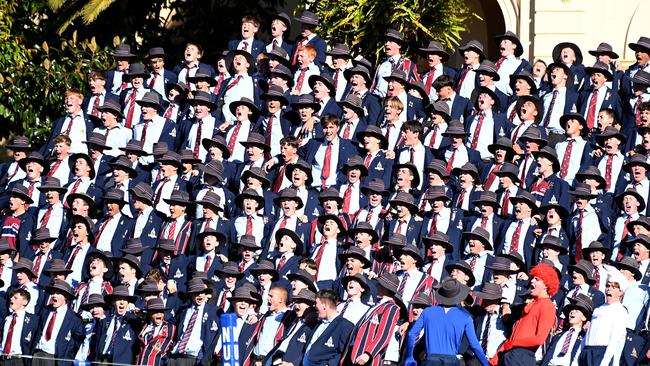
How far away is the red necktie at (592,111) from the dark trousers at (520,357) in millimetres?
Answer: 5421

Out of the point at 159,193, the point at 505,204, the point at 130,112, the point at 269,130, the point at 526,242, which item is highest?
the point at 130,112

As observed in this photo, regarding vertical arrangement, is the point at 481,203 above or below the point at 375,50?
below

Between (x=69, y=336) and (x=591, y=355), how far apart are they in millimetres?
6422

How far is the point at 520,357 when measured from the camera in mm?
21250

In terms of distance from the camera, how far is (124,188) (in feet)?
Result: 87.9

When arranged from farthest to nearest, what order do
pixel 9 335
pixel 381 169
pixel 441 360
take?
pixel 381 169
pixel 9 335
pixel 441 360

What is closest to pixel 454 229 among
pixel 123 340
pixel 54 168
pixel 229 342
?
pixel 123 340

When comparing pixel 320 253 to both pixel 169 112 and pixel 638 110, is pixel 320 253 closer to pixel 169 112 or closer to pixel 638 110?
pixel 638 110

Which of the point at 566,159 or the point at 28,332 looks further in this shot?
the point at 566,159

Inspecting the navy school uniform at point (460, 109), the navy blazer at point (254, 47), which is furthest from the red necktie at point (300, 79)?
the navy school uniform at point (460, 109)

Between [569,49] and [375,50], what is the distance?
160 inches

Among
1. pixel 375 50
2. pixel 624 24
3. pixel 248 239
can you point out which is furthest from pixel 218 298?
pixel 624 24

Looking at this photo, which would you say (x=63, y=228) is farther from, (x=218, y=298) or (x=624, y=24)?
(x=624, y=24)

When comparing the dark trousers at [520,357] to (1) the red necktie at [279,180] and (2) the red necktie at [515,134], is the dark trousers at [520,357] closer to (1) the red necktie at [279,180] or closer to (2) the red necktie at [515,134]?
(2) the red necktie at [515,134]
